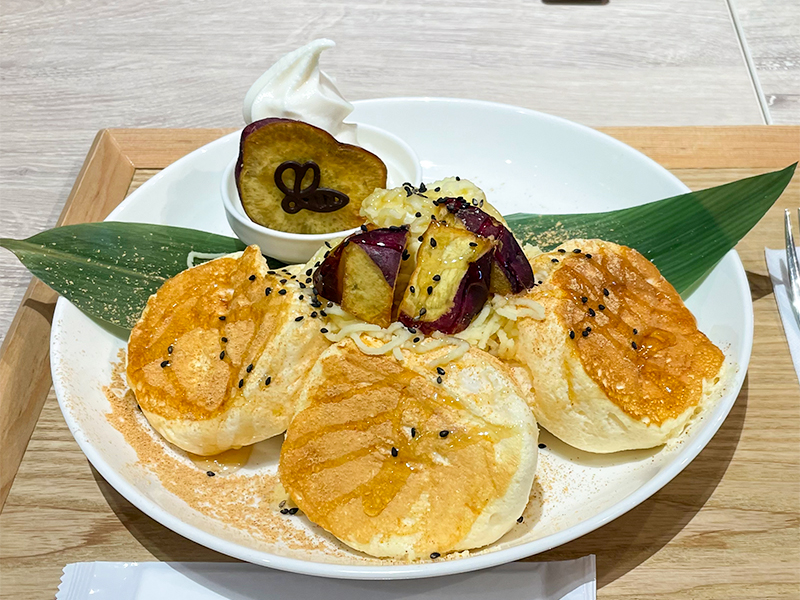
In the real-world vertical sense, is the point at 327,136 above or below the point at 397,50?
above

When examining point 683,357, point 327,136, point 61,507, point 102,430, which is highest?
point 327,136

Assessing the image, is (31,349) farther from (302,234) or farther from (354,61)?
(354,61)

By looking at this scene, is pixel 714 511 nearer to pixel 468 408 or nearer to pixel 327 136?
pixel 468 408

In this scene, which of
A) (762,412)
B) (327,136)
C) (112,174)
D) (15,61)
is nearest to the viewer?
(762,412)

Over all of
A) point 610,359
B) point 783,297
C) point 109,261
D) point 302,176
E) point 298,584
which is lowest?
point 298,584

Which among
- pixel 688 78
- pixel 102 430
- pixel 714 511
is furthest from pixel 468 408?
pixel 688 78

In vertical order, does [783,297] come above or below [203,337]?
below

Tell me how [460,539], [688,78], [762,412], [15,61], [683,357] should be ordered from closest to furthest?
[460,539] → [683,357] → [762,412] → [688,78] → [15,61]

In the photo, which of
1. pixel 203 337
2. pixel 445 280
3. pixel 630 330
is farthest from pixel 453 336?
pixel 203 337
